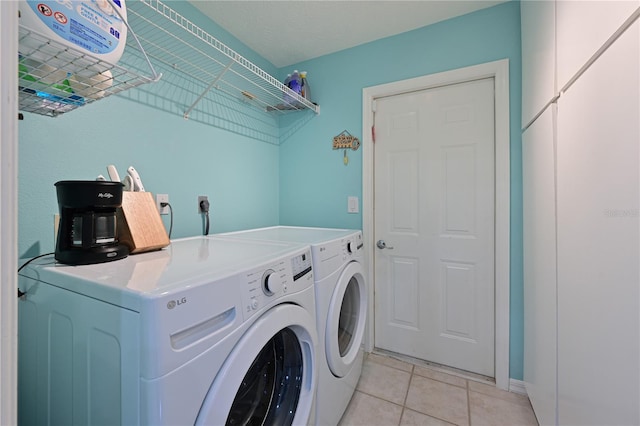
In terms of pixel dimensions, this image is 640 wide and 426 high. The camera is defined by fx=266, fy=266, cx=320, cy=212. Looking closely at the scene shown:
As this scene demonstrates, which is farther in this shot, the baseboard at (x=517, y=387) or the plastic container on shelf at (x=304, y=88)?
the plastic container on shelf at (x=304, y=88)

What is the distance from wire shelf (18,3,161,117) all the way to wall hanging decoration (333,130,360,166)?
57.0 inches

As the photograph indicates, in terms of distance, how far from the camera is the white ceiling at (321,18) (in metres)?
1.64

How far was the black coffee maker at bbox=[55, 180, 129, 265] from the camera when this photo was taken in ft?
2.63

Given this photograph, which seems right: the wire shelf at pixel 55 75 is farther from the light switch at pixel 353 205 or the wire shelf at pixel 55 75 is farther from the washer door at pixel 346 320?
the light switch at pixel 353 205

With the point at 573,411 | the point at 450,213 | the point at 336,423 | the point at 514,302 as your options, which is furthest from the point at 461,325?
the point at 336,423

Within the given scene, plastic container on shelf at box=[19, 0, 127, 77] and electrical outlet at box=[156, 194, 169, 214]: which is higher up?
plastic container on shelf at box=[19, 0, 127, 77]

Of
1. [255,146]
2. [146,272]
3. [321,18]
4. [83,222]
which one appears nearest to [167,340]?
[146,272]

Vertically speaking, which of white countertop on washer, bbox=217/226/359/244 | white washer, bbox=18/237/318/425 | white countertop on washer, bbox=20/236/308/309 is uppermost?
white countertop on washer, bbox=217/226/359/244

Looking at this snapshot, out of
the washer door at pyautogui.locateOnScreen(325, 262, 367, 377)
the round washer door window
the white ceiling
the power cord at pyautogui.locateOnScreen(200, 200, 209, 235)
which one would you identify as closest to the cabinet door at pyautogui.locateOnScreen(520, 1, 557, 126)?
the white ceiling

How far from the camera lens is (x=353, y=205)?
2.11m

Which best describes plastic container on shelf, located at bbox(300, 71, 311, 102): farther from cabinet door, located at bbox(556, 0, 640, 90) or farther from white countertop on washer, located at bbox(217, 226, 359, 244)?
cabinet door, located at bbox(556, 0, 640, 90)

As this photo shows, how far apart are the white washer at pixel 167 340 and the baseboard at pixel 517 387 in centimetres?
143

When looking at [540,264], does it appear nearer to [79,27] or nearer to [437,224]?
[437,224]

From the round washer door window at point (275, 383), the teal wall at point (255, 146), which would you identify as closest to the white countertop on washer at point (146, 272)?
the round washer door window at point (275, 383)
